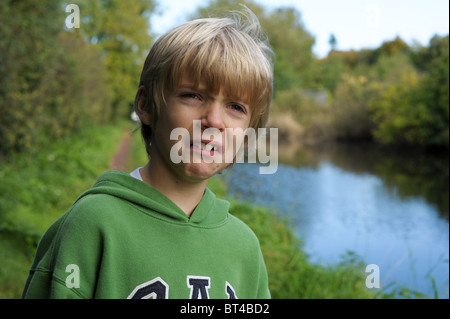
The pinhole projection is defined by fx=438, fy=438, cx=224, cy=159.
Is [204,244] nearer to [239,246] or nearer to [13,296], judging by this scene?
[239,246]

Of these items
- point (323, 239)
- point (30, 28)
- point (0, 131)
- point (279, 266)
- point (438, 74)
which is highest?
point (30, 28)

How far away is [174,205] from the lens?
50.3 inches

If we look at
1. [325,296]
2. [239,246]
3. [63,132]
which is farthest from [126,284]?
[63,132]

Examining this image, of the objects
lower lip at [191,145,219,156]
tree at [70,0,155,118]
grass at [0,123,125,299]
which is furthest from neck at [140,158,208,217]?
tree at [70,0,155,118]

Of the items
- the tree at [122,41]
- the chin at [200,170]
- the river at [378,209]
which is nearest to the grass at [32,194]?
the river at [378,209]

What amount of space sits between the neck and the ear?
13 centimetres

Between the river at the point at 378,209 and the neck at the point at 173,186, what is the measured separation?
10.8 feet

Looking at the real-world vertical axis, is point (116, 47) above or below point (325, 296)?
above

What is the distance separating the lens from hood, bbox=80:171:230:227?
4.09 ft

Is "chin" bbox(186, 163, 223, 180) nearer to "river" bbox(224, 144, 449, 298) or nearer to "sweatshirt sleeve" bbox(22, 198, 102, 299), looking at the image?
"sweatshirt sleeve" bbox(22, 198, 102, 299)

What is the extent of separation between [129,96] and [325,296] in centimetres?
2374

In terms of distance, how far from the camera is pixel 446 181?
658 centimetres

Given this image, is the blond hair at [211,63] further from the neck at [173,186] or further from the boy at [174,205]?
the neck at [173,186]

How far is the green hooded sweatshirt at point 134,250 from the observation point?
113 cm
